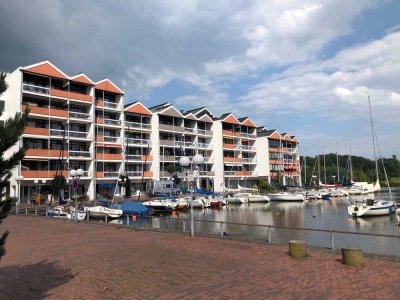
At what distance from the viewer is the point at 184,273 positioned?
1073cm

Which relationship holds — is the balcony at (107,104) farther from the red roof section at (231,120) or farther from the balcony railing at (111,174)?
the red roof section at (231,120)

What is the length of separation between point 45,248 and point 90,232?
5087mm

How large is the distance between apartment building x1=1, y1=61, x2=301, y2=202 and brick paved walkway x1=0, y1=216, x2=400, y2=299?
79.1 ft

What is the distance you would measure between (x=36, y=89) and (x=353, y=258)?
47538 mm

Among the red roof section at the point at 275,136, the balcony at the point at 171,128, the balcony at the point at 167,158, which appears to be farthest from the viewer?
the red roof section at the point at 275,136

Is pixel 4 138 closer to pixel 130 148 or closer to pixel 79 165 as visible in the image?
pixel 79 165

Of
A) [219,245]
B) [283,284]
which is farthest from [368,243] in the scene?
[283,284]

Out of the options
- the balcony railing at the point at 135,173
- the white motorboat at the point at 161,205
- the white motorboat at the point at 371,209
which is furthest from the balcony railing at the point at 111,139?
the white motorboat at the point at 371,209

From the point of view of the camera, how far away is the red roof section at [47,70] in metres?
47.9

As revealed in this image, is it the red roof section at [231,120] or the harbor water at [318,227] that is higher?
the red roof section at [231,120]

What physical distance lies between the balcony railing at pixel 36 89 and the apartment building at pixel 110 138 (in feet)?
0.41

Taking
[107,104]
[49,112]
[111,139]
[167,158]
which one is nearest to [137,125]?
[111,139]

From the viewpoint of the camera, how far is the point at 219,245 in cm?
1540

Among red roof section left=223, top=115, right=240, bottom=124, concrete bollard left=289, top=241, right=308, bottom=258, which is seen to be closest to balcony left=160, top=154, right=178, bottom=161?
red roof section left=223, top=115, right=240, bottom=124
